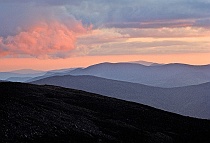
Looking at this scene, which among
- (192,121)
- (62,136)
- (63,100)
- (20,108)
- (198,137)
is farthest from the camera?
(192,121)

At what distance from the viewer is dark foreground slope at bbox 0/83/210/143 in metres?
64.9

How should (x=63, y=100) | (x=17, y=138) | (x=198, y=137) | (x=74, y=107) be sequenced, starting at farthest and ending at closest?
1. (x=63, y=100)
2. (x=74, y=107)
3. (x=198, y=137)
4. (x=17, y=138)

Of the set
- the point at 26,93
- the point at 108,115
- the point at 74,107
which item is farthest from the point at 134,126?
the point at 26,93

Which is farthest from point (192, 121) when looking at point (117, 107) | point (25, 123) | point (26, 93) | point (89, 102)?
point (25, 123)

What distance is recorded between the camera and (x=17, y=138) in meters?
58.8

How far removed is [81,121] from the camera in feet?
253

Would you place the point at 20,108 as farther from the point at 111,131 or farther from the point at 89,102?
the point at 89,102

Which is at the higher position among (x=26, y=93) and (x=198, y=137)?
(x=26, y=93)

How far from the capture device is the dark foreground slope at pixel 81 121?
213 ft

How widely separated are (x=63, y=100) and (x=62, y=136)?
3294 centimetres

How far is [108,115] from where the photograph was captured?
90.6 m

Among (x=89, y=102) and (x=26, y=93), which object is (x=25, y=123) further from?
(x=89, y=102)

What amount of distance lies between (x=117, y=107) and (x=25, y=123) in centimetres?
4058

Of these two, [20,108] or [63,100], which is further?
[63,100]
